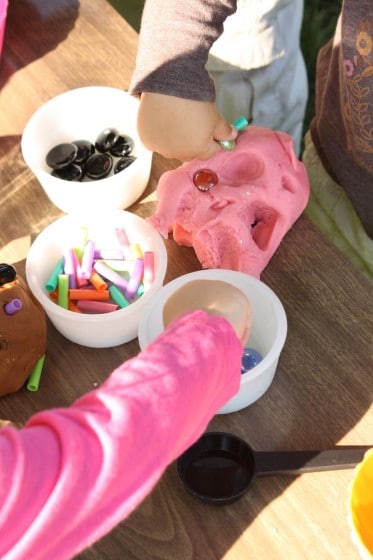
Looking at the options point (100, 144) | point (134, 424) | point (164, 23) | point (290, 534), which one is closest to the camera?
point (134, 424)

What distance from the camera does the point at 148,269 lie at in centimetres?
69

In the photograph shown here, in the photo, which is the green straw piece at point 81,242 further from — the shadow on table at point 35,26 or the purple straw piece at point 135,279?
the shadow on table at point 35,26

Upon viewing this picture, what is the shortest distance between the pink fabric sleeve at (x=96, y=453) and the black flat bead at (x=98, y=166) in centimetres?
35

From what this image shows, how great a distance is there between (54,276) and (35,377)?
0.10 meters

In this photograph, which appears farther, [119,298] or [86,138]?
[86,138]

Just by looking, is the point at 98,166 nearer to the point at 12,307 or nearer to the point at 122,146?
the point at 122,146

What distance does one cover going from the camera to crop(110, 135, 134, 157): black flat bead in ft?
2.60

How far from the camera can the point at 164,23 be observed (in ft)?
2.22

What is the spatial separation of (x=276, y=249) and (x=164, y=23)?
241mm

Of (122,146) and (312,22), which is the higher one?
(122,146)

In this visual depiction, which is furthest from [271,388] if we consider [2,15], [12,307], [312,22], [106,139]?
[312,22]

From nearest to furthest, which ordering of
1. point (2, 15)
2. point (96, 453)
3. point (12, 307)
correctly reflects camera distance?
point (96, 453), point (12, 307), point (2, 15)

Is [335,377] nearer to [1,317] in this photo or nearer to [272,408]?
[272,408]

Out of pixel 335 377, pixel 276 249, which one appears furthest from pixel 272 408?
pixel 276 249
